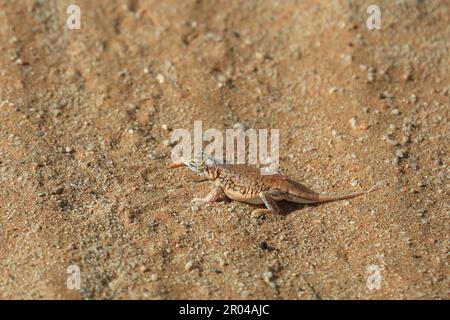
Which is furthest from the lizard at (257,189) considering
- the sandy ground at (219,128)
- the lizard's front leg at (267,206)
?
A: the sandy ground at (219,128)

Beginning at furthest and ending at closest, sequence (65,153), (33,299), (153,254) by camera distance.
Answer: (65,153), (153,254), (33,299)

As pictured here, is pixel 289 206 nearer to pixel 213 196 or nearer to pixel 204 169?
pixel 213 196

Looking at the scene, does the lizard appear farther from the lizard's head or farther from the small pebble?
the small pebble

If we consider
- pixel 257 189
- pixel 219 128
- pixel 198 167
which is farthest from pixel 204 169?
pixel 219 128

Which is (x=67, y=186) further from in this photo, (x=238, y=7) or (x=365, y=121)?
(x=238, y=7)

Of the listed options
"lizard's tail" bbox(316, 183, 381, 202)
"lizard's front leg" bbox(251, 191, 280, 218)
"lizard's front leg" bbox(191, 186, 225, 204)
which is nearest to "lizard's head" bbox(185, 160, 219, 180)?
"lizard's front leg" bbox(191, 186, 225, 204)
